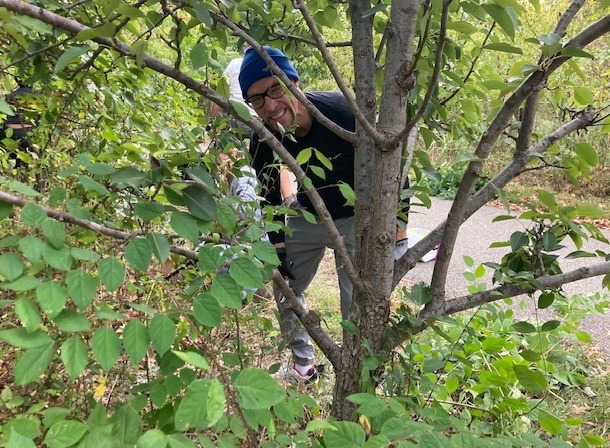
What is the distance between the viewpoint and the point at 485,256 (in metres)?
5.29

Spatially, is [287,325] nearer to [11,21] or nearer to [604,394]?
[11,21]

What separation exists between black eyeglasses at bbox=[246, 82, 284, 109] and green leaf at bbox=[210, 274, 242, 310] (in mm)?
1290

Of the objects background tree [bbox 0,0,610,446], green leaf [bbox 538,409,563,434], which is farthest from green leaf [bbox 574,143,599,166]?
green leaf [bbox 538,409,563,434]

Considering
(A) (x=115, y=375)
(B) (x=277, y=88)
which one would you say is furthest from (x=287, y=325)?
(B) (x=277, y=88)

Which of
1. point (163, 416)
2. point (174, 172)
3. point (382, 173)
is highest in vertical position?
point (382, 173)

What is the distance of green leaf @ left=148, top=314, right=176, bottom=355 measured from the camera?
2.49ft

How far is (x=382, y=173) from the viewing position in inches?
47.1

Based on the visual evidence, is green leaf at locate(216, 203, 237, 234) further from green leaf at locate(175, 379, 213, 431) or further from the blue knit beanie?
the blue knit beanie

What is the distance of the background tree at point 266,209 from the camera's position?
761mm

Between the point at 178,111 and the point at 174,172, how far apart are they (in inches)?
87.9

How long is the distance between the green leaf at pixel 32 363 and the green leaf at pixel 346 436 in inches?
20.1

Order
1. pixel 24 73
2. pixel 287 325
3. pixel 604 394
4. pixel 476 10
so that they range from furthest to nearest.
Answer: pixel 604 394
pixel 287 325
pixel 24 73
pixel 476 10

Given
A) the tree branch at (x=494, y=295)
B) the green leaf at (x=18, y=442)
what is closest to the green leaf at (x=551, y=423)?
the tree branch at (x=494, y=295)

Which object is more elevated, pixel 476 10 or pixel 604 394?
pixel 476 10
